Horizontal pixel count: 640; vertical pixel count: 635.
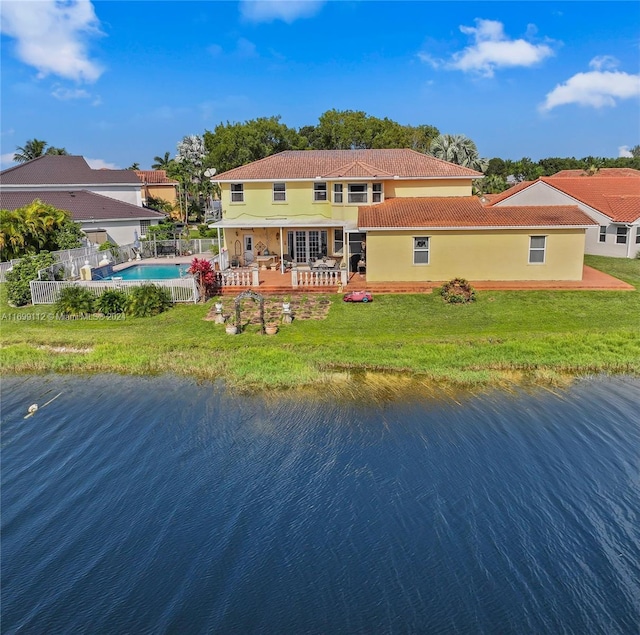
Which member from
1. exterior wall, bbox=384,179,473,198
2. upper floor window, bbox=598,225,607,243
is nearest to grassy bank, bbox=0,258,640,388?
exterior wall, bbox=384,179,473,198

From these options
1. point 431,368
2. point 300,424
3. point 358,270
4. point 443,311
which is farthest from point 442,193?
point 300,424

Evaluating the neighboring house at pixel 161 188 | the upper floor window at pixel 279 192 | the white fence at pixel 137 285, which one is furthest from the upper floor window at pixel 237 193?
the neighboring house at pixel 161 188

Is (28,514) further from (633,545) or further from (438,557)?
(633,545)

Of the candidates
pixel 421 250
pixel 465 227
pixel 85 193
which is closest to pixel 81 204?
pixel 85 193

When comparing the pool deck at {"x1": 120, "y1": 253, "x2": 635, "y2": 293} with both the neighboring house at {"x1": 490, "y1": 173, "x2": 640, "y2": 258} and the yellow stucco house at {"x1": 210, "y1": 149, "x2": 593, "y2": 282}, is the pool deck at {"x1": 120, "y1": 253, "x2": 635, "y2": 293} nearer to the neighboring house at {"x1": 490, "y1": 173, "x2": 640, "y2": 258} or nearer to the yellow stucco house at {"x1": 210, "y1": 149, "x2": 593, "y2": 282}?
the yellow stucco house at {"x1": 210, "y1": 149, "x2": 593, "y2": 282}

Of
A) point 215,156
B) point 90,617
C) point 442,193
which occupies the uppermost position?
point 215,156

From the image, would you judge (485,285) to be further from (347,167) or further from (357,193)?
(347,167)

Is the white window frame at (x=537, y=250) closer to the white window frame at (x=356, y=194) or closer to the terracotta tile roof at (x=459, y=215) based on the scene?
the terracotta tile roof at (x=459, y=215)
